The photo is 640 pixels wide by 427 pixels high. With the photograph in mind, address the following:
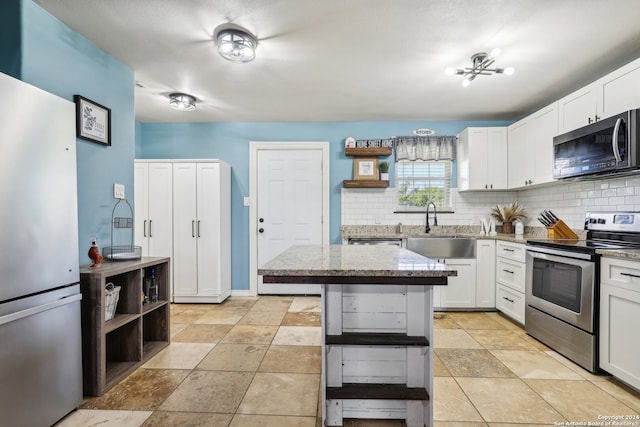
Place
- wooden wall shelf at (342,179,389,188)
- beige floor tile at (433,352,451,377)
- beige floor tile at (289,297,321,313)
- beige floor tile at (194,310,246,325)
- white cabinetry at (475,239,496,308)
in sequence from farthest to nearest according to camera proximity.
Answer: wooden wall shelf at (342,179,389,188)
beige floor tile at (289,297,321,313)
white cabinetry at (475,239,496,308)
beige floor tile at (194,310,246,325)
beige floor tile at (433,352,451,377)

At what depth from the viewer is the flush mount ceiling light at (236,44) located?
7.03 feet

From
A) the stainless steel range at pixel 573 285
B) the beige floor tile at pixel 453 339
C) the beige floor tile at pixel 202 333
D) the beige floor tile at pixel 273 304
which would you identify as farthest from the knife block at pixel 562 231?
the beige floor tile at pixel 202 333

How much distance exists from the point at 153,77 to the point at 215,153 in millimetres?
1494

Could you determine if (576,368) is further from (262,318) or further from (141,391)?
(141,391)

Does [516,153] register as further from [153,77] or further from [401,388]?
[153,77]

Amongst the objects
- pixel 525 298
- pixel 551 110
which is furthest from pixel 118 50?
pixel 525 298

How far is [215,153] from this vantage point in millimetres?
4332

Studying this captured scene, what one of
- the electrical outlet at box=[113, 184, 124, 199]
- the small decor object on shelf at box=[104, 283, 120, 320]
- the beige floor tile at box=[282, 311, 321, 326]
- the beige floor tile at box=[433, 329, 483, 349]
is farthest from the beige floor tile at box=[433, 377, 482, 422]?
the electrical outlet at box=[113, 184, 124, 199]

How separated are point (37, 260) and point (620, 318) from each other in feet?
11.0

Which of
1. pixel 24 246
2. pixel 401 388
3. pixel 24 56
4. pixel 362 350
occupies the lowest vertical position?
pixel 401 388

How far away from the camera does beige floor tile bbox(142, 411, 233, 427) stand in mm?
1688

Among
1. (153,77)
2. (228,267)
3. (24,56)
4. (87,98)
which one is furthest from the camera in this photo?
(228,267)

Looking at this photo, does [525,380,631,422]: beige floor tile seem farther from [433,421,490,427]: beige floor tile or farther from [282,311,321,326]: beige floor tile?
[282,311,321,326]: beige floor tile

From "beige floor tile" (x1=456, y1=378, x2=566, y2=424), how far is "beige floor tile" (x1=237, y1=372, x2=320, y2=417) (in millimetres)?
985
